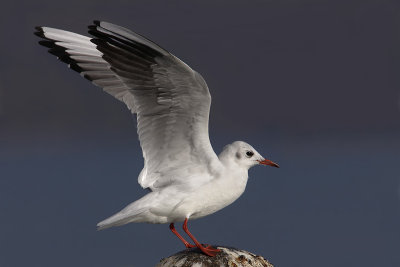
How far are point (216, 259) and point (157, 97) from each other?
2154mm

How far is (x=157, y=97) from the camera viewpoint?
837cm

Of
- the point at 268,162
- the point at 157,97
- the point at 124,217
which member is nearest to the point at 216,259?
the point at 124,217

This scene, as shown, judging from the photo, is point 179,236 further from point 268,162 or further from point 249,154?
point 268,162

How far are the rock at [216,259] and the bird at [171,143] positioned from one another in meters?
0.11

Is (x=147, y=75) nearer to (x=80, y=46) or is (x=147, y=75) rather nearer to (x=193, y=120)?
(x=193, y=120)

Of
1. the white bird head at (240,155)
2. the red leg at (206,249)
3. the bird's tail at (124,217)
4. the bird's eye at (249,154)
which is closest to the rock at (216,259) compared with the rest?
the red leg at (206,249)

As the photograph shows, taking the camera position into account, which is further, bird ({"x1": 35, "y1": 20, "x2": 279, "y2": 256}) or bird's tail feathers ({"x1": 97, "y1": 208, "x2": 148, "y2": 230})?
bird's tail feathers ({"x1": 97, "y1": 208, "x2": 148, "y2": 230})

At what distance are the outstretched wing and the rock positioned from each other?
953mm

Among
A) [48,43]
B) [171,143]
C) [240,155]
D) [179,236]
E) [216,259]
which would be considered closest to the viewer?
[216,259]

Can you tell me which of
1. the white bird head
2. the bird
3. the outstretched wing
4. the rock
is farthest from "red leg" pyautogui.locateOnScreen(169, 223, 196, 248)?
the white bird head

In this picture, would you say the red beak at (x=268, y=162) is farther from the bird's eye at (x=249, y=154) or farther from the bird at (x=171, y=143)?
the bird's eye at (x=249, y=154)

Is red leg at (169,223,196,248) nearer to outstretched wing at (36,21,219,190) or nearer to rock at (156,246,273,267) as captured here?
rock at (156,246,273,267)

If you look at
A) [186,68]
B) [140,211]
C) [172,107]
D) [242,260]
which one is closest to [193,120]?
[172,107]

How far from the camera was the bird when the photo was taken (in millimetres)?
8031
